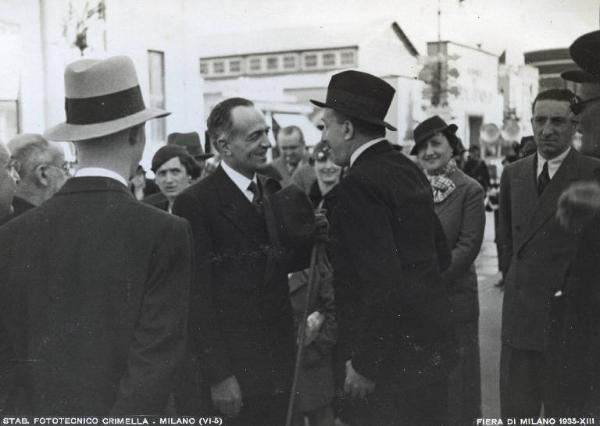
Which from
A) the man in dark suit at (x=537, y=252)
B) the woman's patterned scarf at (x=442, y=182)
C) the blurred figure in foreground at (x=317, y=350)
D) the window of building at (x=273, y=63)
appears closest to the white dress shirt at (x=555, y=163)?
the man in dark suit at (x=537, y=252)

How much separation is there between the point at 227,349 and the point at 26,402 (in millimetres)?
838

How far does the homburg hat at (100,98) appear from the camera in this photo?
6.08 feet

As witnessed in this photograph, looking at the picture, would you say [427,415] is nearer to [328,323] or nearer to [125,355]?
[328,323]

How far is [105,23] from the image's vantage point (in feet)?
23.0

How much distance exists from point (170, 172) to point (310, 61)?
18.3 meters

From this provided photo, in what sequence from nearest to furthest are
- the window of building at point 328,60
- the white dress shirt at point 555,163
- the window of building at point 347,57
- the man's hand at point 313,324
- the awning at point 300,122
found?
the man's hand at point 313,324, the white dress shirt at point 555,163, the awning at point 300,122, the window of building at point 347,57, the window of building at point 328,60

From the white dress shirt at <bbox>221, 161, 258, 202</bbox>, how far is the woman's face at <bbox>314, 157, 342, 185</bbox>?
2.45 m

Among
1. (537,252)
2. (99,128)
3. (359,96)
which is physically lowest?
(537,252)

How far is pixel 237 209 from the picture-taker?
260 centimetres

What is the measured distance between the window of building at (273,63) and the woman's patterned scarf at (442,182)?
62.6 ft

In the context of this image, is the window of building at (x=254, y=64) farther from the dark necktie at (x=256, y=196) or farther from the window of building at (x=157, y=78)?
the dark necktie at (x=256, y=196)

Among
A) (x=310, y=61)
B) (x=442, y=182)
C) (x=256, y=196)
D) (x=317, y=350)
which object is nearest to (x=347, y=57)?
(x=310, y=61)

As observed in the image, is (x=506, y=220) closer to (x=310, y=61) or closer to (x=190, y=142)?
(x=190, y=142)

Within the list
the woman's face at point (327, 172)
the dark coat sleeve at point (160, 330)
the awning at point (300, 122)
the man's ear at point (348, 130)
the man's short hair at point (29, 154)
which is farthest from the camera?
the awning at point (300, 122)
